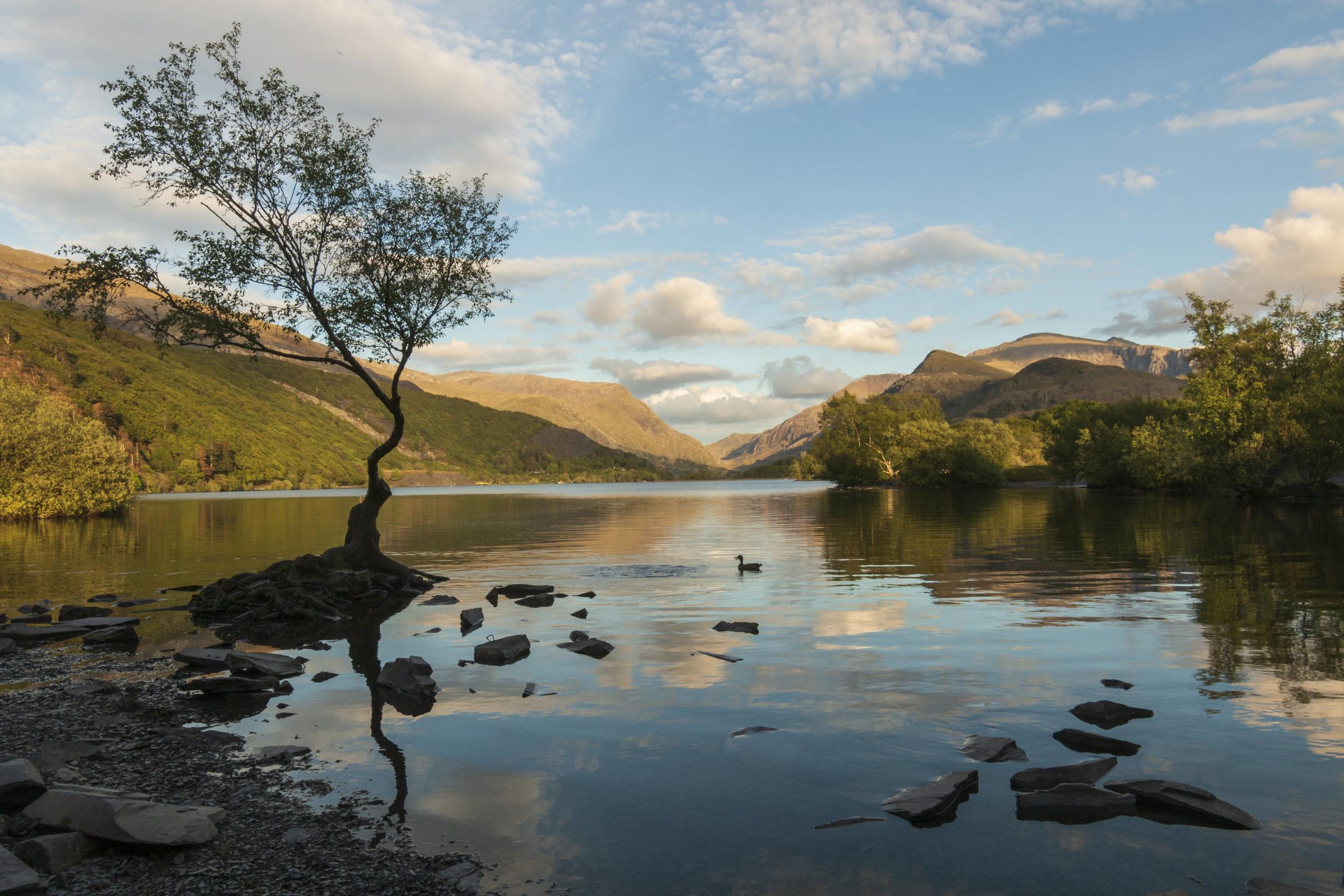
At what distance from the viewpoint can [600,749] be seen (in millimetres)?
13320

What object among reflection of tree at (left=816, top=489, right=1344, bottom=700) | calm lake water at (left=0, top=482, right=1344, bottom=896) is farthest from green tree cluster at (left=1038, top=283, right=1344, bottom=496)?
calm lake water at (left=0, top=482, right=1344, bottom=896)

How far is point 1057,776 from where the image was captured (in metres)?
11.3

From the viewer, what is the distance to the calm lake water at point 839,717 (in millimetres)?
9172

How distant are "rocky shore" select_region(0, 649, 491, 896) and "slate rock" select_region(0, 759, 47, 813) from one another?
30mm

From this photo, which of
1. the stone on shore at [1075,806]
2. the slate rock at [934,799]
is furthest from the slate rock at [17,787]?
the stone on shore at [1075,806]

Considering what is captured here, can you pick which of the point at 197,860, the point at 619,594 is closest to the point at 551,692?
the point at 197,860

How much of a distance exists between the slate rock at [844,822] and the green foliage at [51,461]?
10416 cm

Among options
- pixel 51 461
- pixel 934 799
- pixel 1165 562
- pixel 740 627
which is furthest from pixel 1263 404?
pixel 51 461

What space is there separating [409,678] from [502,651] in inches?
142

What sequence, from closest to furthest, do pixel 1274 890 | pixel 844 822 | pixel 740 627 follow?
1. pixel 1274 890
2. pixel 844 822
3. pixel 740 627

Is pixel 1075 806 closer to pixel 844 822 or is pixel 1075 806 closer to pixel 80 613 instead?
pixel 844 822

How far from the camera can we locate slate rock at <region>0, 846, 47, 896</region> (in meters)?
8.00

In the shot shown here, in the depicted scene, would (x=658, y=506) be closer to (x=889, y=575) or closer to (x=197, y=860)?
(x=889, y=575)

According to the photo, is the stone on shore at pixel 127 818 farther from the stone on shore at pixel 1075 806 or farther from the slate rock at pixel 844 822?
the stone on shore at pixel 1075 806
